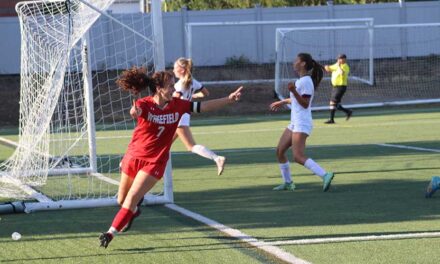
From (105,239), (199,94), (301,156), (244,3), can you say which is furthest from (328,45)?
(105,239)

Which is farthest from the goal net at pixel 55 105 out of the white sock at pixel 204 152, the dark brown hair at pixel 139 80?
the dark brown hair at pixel 139 80

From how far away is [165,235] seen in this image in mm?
8906

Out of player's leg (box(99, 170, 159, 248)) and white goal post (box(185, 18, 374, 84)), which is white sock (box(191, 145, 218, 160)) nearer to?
player's leg (box(99, 170, 159, 248))

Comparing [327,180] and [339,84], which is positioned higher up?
[327,180]

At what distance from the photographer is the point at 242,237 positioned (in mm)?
8625

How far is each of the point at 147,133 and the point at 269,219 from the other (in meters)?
2.00

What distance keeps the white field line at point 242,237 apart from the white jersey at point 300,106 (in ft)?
7.25

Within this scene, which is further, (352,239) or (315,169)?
(315,169)

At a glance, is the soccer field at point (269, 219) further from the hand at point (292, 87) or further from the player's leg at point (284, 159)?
the hand at point (292, 87)

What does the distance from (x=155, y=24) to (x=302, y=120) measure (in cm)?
249

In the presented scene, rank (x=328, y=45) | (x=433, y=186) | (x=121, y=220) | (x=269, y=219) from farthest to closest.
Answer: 1. (x=328, y=45)
2. (x=433, y=186)
3. (x=269, y=219)
4. (x=121, y=220)

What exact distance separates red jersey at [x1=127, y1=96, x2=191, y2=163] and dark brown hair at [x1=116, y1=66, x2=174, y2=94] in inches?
5.3

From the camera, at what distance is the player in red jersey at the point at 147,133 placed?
8352mm

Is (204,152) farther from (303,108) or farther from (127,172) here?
(127,172)
